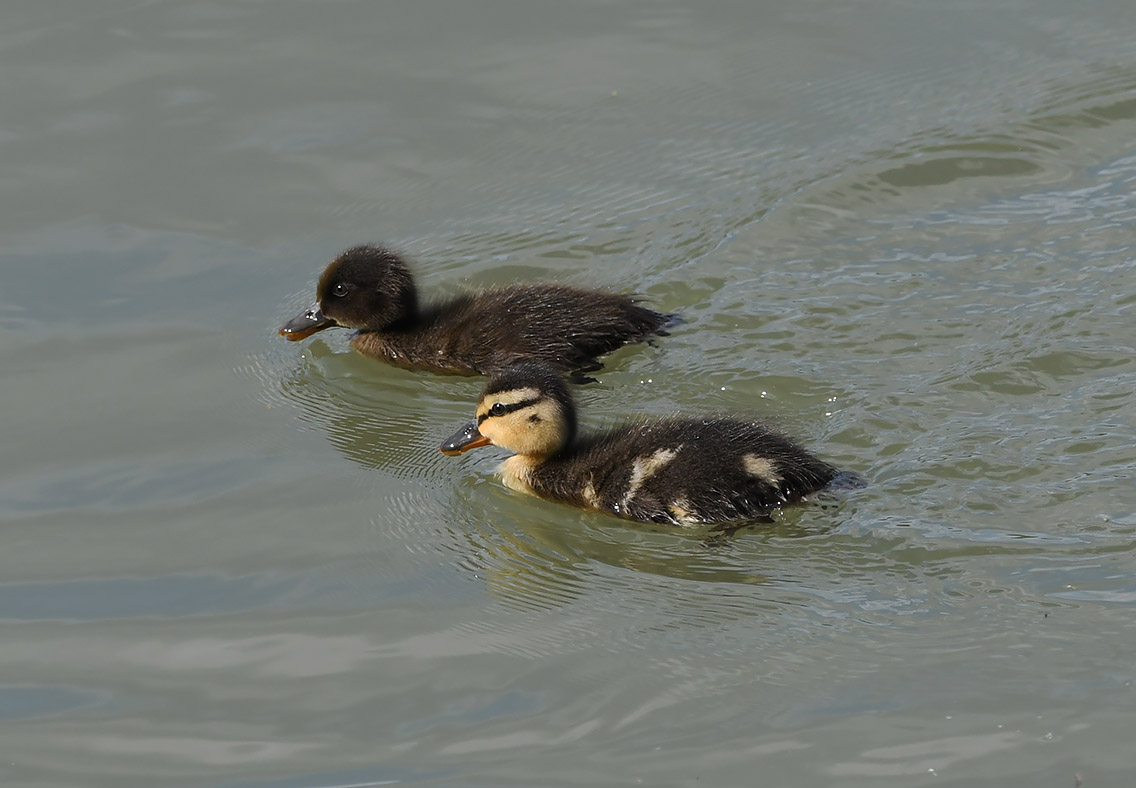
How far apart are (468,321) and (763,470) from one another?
71.7 inches

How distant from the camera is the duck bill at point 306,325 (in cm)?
693

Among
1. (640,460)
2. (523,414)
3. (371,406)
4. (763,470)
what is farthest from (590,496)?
(371,406)

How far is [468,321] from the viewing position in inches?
270

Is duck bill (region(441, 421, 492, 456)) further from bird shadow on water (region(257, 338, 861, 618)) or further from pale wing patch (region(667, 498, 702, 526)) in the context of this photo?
pale wing patch (region(667, 498, 702, 526))

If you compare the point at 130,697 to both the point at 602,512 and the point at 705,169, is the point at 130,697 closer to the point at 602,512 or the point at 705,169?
the point at 602,512

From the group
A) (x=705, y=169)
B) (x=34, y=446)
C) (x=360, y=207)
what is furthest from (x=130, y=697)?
(x=705, y=169)

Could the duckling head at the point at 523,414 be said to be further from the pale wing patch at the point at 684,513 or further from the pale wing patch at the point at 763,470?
the pale wing patch at the point at 763,470

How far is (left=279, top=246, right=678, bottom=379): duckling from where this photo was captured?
664cm

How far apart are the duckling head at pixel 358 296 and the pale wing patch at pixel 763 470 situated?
2.07 metres

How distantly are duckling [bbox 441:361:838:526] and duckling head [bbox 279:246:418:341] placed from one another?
1.10 meters

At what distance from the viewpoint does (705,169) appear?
786 cm

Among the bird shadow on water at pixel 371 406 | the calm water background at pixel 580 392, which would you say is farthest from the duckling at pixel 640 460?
the bird shadow on water at pixel 371 406

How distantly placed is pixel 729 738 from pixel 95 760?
1779mm

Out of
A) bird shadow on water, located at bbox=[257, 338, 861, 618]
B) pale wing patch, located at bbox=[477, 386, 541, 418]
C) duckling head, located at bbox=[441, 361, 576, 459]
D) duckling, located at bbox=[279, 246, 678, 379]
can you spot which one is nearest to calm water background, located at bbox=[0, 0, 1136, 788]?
bird shadow on water, located at bbox=[257, 338, 861, 618]
